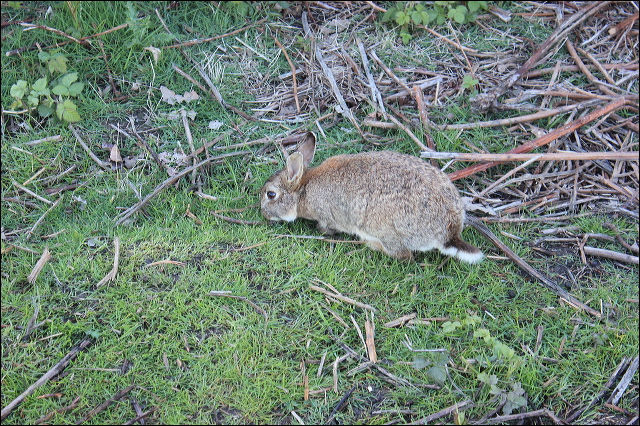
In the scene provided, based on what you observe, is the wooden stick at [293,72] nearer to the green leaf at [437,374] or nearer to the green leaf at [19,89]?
the green leaf at [19,89]

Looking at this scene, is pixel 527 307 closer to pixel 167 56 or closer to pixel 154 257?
pixel 154 257

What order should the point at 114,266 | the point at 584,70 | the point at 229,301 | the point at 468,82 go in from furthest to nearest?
1. the point at 584,70
2. the point at 468,82
3. the point at 114,266
4. the point at 229,301

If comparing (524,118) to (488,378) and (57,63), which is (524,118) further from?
(57,63)

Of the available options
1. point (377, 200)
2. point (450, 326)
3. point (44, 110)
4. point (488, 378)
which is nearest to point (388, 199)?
point (377, 200)

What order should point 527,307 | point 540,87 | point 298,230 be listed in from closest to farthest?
point 527,307 < point 298,230 < point 540,87

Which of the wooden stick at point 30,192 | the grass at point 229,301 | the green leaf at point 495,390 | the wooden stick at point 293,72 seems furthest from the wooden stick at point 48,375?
the wooden stick at point 293,72

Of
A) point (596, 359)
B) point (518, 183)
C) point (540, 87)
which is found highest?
point (540, 87)

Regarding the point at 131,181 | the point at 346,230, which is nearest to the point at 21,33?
the point at 131,181
